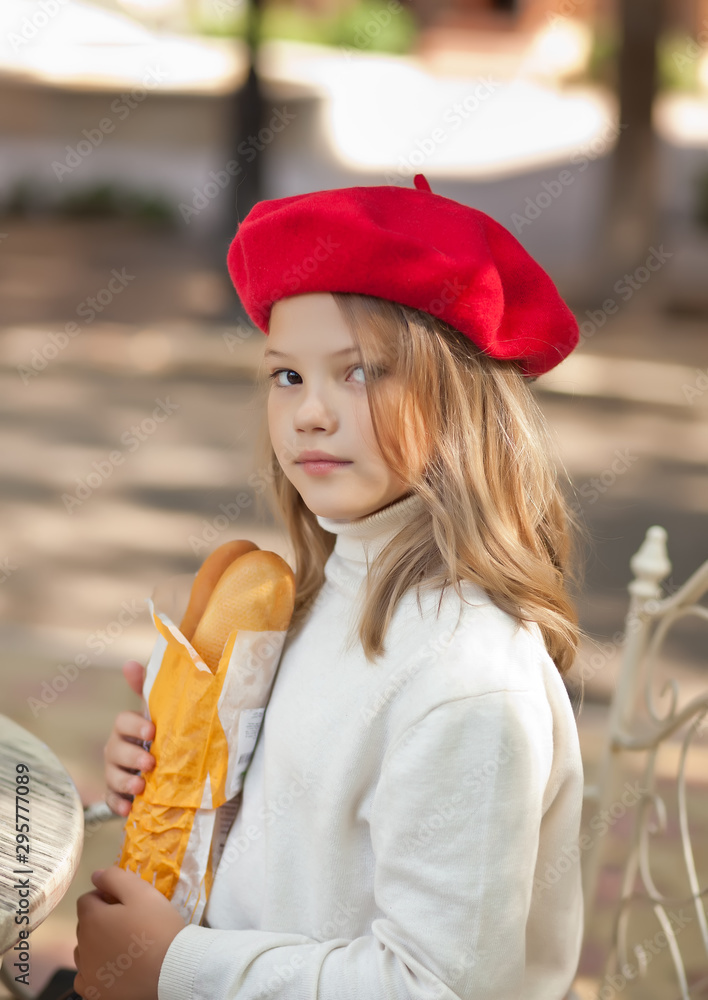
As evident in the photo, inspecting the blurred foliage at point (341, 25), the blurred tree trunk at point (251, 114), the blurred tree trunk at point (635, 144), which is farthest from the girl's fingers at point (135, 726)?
the blurred foliage at point (341, 25)

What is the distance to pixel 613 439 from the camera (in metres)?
5.07

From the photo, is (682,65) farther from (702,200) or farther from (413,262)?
(413,262)

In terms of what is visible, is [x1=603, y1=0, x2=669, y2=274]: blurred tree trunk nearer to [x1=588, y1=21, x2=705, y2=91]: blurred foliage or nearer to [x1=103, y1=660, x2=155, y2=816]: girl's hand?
[x1=588, y1=21, x2=705, y2=91]: blurred foliage

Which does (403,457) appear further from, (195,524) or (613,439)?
(613,439)

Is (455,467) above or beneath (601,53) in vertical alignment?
beneath

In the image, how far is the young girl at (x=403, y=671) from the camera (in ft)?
2.96

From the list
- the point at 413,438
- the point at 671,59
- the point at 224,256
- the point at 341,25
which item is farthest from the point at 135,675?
the point at 341,25

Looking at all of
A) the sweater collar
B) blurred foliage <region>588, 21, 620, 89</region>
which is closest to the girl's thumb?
the sweater collar

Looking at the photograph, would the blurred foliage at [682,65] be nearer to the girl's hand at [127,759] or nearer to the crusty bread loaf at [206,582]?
the crusty bread loaf at [206,582]

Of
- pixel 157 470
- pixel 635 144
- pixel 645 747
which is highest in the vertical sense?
pixel 635 144

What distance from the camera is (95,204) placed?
9.87 m

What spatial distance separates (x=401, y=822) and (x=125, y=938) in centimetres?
32

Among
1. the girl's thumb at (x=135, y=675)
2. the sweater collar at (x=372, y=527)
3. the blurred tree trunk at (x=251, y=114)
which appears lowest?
the girl's thumb at (x=135, y=675)

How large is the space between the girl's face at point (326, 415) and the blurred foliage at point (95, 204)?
9.18 m
